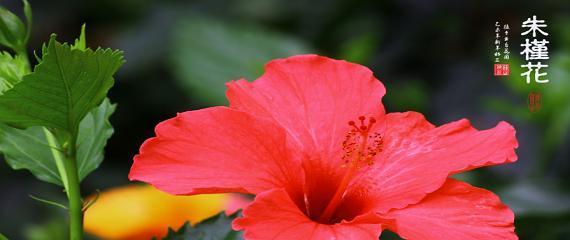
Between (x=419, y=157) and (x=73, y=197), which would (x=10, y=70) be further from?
(x=419, y=157)

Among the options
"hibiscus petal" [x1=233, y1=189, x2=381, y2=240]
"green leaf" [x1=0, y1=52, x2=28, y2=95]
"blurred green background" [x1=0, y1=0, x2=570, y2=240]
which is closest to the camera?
"hibiscus petal" [x1=233, y1=189, x2=381, y2=240]

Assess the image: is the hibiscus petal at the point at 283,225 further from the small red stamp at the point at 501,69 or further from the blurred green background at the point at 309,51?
the blurred green background at the point at 309,51

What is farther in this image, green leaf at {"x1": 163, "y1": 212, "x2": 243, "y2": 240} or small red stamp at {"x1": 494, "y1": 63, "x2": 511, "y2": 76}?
small red stamp at {"x1": 494, "y1": 63, "x2": 511, "y2": 76}

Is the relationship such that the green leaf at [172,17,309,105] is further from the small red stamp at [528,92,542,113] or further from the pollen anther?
the pollen anther

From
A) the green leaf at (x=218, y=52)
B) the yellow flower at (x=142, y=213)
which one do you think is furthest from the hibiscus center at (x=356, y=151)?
the green leaf at (x=218, y=52)

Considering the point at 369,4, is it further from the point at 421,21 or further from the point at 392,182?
the point at 392,182

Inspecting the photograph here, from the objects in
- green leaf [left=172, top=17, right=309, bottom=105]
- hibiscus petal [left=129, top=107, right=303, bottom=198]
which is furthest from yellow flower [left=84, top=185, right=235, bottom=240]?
hibiscus petal [left=129, top=107, right=303, bottom=198]
